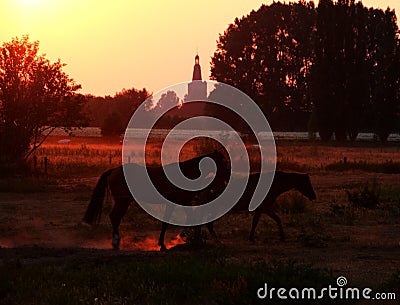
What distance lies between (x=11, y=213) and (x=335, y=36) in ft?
185

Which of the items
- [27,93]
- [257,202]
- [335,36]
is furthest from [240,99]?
[257,202]

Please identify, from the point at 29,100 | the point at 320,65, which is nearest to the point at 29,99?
the point at 29,100

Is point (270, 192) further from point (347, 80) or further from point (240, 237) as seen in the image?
point (347, 80)

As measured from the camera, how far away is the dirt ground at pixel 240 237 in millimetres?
11500

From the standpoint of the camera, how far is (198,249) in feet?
40.1

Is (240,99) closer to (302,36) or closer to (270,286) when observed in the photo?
(302,36)

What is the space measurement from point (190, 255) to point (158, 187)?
8.17 ft

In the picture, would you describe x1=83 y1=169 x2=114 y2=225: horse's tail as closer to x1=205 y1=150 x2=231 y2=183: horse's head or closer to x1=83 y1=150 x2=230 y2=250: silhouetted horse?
x1=83 y1=150 x2=230 y2=250: silhouetted horse

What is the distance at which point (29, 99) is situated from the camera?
33.9 m

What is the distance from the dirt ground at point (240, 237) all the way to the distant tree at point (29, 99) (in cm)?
1111

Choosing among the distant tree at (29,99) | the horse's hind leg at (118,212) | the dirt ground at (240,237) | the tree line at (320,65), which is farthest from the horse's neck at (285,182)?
the tree line at (320,65)

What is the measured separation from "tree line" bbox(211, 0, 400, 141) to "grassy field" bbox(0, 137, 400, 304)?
149ft

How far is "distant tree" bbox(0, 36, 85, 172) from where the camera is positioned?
33062 mm

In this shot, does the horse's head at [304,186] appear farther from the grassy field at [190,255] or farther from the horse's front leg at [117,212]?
the horse's front leg at [117,212]
